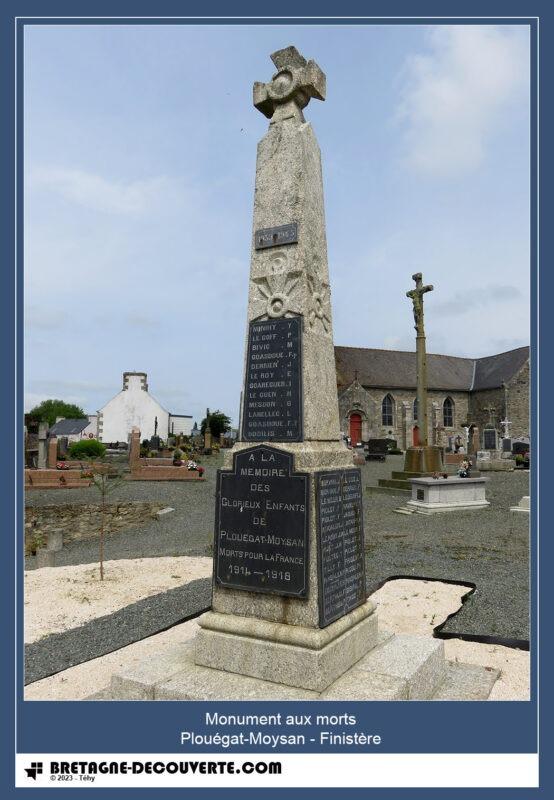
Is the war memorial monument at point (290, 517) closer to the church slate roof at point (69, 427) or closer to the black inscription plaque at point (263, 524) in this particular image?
the black inscription plaque at point (263, 524)

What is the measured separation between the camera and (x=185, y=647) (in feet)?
14.4

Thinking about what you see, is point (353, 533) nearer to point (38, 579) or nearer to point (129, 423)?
point (38, 579)

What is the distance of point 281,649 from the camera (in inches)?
146

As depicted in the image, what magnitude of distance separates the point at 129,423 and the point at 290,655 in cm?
4257

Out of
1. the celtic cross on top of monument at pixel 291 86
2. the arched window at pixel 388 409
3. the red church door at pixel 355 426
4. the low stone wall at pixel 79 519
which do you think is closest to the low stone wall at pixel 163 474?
the low stone wall at pixel 79 519

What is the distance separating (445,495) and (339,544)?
10.5 m

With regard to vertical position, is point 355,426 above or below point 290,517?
below

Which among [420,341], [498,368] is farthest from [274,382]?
[498,368]

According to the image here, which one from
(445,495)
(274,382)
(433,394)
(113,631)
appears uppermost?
(433,394)

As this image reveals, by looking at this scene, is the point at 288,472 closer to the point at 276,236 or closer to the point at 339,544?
the point at 339,544

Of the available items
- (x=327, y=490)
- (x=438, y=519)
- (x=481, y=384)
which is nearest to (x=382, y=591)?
(x=327, y=490)

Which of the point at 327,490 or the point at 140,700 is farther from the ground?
the point at 327,490

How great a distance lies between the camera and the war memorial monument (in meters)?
3.72

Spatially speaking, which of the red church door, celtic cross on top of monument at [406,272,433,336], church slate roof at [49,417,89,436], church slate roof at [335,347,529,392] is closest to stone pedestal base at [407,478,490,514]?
celtic cross on top of monument at [406,272,433,336]
